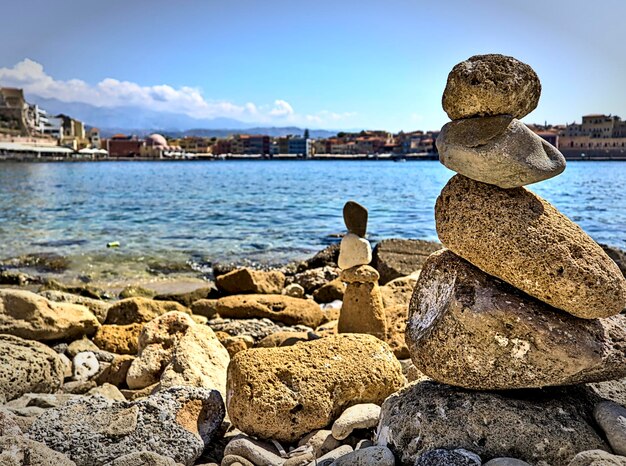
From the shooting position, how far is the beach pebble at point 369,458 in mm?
3191

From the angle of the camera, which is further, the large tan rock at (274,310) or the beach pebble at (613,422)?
the large tan rock at (274,310)

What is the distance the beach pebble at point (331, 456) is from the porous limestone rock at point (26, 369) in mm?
2483

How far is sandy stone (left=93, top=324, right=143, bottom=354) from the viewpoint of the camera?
22.0 ft

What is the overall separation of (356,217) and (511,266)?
8.79 ft

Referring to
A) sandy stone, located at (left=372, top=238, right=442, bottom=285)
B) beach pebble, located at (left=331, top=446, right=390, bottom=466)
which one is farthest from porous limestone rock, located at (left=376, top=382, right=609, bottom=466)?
sandy stone, located at (left=372, top=238, right=442, bottom=285)

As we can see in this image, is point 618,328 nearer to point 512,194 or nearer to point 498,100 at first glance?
point 512,194

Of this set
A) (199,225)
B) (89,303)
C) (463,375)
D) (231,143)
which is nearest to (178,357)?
(463,375)

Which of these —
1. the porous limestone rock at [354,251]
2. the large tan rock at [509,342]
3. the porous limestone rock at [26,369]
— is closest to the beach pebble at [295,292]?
the porous limestone rock at [354,251]

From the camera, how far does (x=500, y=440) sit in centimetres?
320

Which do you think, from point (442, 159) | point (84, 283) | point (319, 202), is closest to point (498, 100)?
point (442, 159)

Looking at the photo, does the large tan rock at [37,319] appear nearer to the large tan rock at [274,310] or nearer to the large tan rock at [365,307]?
the large tan rock at [274,310]

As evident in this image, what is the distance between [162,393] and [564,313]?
8.47 ft

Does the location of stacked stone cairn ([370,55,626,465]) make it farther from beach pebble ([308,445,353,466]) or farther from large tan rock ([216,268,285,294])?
large tan rock ([216,268,285,294])

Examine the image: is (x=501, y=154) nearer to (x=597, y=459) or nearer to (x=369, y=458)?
(x=597, y=459)
